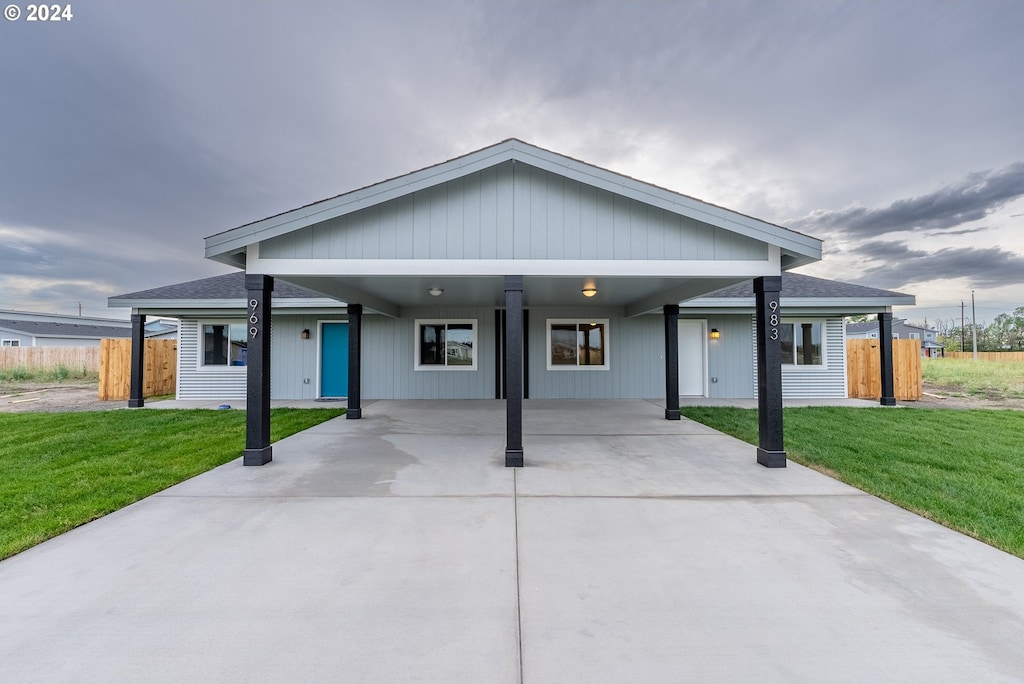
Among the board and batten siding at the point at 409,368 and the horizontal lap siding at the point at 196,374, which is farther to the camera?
the horizontal lap siding at the point at 196,374

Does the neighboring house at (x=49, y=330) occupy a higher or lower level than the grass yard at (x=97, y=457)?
higher

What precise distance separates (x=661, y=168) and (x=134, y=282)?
3194 cm

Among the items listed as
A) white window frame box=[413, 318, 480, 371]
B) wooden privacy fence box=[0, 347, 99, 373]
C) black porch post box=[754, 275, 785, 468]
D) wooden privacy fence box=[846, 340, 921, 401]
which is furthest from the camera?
wooden privacy fence box=[0, 347, 99, 373]

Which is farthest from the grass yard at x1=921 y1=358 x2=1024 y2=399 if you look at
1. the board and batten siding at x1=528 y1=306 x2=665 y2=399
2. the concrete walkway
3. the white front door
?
the concrete walkway

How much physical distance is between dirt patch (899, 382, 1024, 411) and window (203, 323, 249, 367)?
16733mm

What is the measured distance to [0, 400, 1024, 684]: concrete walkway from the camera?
171 cm

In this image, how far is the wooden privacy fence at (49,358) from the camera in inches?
637

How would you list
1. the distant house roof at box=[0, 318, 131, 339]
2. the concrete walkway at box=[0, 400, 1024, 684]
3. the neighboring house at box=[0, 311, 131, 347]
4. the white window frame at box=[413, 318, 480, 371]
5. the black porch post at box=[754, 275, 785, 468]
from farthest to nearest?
1. the distant house roof at box=[0, 318, 131, 339]
2. the neighboring house at box=[0, 311, 131, 347]
3. the white window frame at box=[413, 318, 480, 371]
4. the black porch post at box=[754, 275, 785, 468]
5. the concrete walkway at box=[0, 400, 1024, 684]

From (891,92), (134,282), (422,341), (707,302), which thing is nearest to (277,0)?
(422,341)

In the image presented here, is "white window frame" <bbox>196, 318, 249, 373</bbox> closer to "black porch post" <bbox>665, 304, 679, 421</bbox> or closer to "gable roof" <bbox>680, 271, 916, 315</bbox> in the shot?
"black porch post" <bbox>665, 304, 679, 421</bbox>

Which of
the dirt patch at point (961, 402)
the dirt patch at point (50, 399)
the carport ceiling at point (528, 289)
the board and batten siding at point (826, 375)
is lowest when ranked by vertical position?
the dirt patch at point (961, 402)

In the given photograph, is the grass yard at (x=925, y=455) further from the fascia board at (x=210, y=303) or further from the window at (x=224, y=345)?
the window at (x=224, y=345)

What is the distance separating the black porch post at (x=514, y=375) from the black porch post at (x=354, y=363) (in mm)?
4180

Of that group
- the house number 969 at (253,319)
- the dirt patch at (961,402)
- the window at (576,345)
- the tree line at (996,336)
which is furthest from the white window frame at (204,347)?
the tree line at (996,336)
